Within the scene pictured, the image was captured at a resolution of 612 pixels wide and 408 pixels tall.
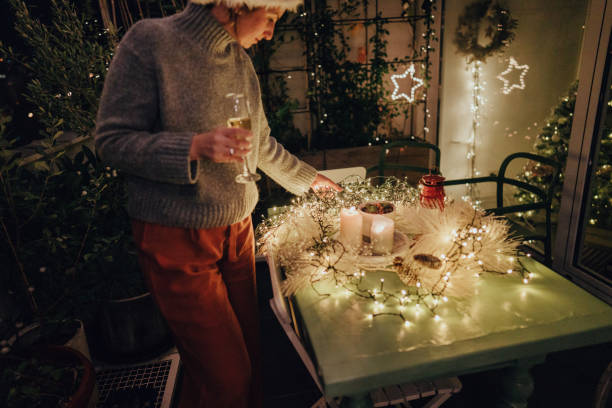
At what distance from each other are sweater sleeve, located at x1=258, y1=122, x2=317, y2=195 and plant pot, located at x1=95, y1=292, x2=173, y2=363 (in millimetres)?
1019

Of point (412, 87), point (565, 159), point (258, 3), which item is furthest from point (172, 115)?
point (412, 87)

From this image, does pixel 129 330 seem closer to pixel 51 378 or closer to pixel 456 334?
pixel 51 378

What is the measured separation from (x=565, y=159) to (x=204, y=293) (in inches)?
128

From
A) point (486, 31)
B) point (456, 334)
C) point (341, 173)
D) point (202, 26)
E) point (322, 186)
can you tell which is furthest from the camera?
point (486, 31)

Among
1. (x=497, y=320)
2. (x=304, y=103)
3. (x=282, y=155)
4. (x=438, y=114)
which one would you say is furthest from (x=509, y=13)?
(x=497, y=320)

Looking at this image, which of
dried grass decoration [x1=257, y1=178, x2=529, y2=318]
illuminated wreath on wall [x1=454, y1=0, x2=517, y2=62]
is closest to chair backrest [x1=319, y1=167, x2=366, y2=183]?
dried grass decoration [x1=257, y1=178, x2=529, y2=318]

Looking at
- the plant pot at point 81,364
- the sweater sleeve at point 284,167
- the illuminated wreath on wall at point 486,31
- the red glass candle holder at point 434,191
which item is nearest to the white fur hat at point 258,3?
the sweater sleeve at point 284,167

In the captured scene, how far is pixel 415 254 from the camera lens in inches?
52.1

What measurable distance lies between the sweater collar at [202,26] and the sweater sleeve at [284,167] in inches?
18.5

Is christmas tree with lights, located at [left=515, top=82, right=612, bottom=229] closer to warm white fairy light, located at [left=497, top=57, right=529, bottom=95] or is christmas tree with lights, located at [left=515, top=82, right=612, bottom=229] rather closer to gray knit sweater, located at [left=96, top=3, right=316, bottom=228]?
warm white fairy light, located at [left=497, top=57, right=529, bottom=95]

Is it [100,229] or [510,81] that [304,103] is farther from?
[100,229]

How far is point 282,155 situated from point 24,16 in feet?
5.08

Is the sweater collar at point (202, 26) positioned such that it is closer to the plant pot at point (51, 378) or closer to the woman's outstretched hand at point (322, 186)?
the woman's outstretched hand at point (322, 186)

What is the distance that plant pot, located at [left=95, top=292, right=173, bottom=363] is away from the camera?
2.03 m
